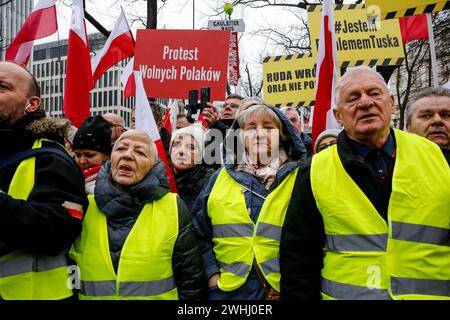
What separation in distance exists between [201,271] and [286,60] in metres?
6.34

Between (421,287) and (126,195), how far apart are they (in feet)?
4.85

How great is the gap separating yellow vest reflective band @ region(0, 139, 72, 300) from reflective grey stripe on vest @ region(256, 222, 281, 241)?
41.2 inches

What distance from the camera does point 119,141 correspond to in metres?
2.58

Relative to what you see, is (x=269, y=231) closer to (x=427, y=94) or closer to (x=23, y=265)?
(x=23, y=265)

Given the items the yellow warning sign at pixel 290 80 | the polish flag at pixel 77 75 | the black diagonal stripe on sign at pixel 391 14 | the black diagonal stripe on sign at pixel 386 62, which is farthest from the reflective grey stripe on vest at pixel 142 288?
the yellow warning sign at pixel 290 80

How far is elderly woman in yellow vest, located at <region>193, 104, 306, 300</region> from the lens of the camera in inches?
92.0

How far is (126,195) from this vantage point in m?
2.34

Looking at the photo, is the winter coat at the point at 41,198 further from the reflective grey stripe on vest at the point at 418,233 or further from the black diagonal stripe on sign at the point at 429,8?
the black diagonal stripe on sign at the point at 429,8

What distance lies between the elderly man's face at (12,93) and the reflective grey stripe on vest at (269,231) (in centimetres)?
138

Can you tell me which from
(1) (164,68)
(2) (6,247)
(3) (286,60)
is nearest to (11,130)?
(2) (6,247)

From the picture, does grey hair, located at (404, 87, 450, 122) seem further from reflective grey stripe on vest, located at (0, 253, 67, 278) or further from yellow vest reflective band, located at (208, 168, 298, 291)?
reflective grey stripe on vest, located at (0, 253, 67, 278)

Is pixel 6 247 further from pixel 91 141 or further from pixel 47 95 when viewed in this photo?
pixel 47 95

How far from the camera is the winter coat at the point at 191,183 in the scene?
3.11 m

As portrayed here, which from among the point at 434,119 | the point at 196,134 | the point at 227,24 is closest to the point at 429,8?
the point at 434,119
